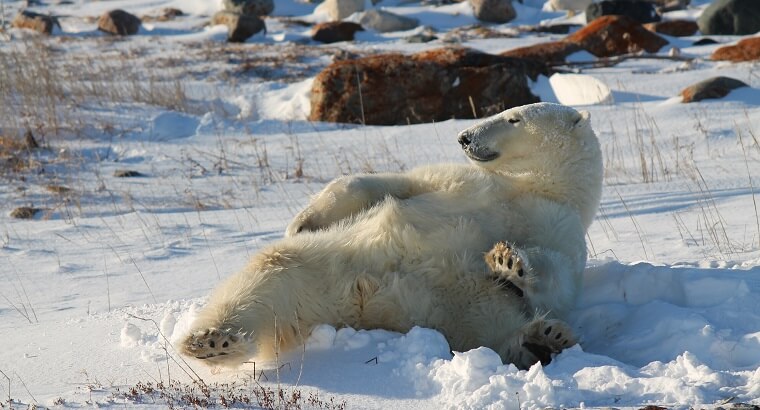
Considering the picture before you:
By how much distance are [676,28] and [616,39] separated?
5.71m

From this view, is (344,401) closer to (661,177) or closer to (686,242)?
(686,242)

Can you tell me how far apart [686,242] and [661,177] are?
2.70 m

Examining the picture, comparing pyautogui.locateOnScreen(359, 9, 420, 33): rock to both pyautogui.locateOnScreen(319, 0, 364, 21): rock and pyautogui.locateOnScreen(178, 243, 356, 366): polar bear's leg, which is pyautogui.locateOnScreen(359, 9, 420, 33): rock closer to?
pyautogui.locateOnScreen(319, 0, 364, 21): rock

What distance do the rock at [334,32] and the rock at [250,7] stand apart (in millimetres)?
5475

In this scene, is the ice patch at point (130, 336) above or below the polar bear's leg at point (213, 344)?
below

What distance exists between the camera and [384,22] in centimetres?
2612

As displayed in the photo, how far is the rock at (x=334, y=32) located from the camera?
2384 cm

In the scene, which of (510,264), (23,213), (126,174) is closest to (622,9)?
(126,174)

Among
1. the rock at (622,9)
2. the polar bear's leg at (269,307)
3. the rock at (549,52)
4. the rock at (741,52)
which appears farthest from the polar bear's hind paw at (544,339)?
the rock at (622,9)

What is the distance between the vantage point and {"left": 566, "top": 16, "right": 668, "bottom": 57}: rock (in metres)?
17.7

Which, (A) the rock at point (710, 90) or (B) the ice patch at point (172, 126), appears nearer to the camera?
(A) the rock at point (710, 90)

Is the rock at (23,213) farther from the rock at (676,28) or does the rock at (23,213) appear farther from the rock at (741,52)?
the rock at (676,28)

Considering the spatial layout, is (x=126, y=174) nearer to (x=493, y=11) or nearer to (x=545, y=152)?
(x=545, y=152)

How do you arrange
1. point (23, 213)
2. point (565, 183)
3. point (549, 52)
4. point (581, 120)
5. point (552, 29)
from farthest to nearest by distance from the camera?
point (552, 29), point (549, 52), point (23, 213), point (581, 120), point (565, 183)
